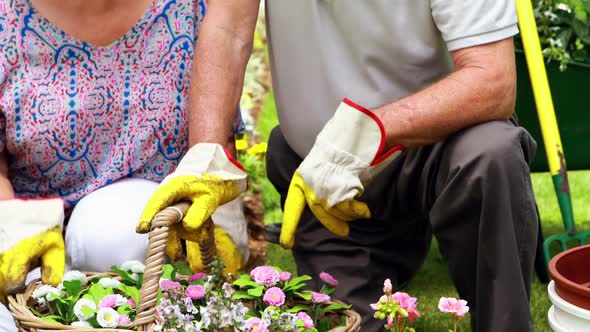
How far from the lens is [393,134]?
2.06 meters

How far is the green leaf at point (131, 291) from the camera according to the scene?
1852 millimetres

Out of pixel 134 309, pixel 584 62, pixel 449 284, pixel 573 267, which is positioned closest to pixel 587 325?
pixel 573 267

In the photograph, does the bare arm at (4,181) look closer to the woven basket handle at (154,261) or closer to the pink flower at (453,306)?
the woven basket handle at (154,261)

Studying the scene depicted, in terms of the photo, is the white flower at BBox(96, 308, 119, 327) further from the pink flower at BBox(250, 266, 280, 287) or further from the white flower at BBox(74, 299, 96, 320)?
the pink flower at BBox(250, 266, 280, 287)

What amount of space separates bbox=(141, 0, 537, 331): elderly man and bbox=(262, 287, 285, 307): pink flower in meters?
0.20

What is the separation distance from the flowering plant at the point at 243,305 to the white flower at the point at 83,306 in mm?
132

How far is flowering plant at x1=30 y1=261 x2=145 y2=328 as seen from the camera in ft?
5.65

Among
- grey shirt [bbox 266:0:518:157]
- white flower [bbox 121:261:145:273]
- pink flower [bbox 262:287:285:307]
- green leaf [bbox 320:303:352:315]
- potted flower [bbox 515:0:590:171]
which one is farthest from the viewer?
potted flower [bbox 515:0:590:171]

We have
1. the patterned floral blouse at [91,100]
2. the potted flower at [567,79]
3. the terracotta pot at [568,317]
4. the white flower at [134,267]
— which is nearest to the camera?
the terracotta pot at [568,317]

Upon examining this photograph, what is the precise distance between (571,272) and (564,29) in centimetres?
147

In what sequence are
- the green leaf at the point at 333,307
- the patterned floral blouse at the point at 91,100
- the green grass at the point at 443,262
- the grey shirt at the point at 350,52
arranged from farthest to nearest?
the green grass at the point at 443,262, the patterned floral blouse at the point at 91,100, the grey shirt at the point at 350,52, the green leaf at the point at 333,307

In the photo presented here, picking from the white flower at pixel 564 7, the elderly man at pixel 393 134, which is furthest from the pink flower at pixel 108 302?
the white flower at pixel 564 7

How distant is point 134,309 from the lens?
1795 millimetres

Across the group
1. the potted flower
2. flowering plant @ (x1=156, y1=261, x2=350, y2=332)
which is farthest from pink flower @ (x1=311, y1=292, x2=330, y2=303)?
the potted flower
